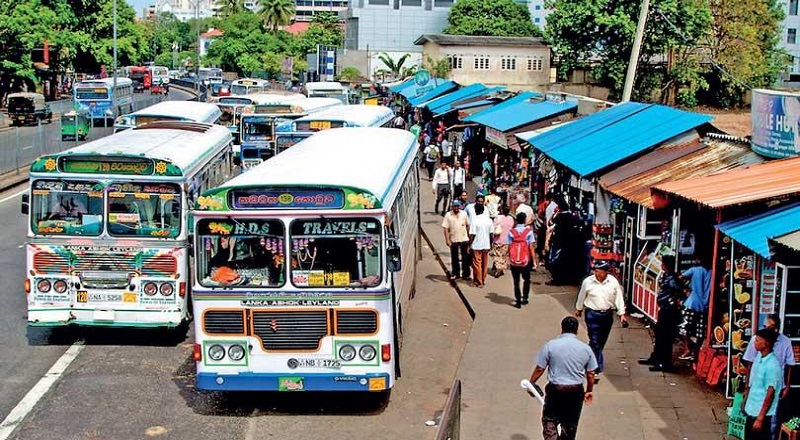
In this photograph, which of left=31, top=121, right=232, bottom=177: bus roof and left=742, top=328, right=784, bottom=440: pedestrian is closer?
left=742, top=328, right=784, bottom=440: pedestrian

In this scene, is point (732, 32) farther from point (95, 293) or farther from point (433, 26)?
point (95, 293)

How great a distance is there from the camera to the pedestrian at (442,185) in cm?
2561

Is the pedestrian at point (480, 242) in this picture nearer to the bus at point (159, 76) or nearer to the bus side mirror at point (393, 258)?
the bus side mirror at point (393, 258)

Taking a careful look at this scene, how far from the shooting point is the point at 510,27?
93812 millimetres

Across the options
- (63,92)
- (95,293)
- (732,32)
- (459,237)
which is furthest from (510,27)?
(95,293)

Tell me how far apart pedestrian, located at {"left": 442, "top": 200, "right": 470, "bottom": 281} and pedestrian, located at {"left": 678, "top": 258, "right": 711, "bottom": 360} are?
18.9 feet

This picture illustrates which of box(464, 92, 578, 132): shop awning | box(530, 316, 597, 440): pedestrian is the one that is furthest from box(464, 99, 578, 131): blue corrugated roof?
box(530, 316, 597, 440): pedestrian

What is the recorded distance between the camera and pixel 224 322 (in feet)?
35.9

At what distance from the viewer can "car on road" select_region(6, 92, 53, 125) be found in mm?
52188

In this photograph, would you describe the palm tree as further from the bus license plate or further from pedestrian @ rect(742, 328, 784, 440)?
pedestrian @ rect(742, 328, 784, 440)

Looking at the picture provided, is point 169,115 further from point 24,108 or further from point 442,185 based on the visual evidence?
point 24,108

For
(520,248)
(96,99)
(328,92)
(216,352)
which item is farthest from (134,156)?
(96,99)

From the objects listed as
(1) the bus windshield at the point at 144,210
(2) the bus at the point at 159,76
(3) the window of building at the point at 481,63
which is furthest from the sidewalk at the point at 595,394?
(2) the bus at the point at 159,76

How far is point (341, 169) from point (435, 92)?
102 ft
